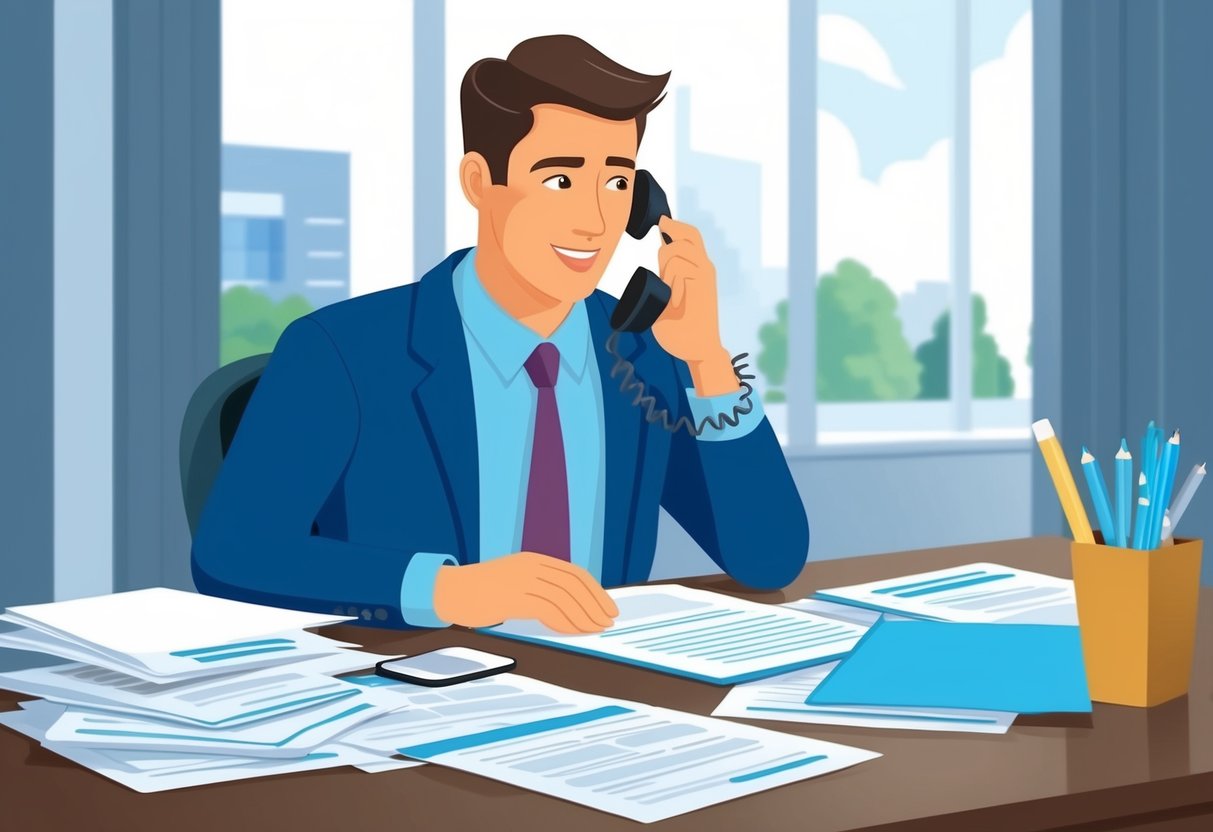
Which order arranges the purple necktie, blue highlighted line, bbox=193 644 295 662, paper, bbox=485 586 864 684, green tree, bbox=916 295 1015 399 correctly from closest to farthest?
blue highlighted line, bbox=193 644 295 662, paper, bbox=485 586 864 684, the purple necktie, green tree, bbox=916 295 1015 399

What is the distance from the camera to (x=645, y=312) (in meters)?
1.72

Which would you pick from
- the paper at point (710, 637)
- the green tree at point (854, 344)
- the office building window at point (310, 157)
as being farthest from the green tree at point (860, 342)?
the paper at point (710, 637)

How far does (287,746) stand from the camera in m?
0.83

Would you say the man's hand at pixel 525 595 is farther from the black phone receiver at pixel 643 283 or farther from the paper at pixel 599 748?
the black phone receiver at pixel 643 283

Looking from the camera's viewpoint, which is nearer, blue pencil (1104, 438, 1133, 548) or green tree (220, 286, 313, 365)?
blue pencil (1104, 438, 1133, 548)

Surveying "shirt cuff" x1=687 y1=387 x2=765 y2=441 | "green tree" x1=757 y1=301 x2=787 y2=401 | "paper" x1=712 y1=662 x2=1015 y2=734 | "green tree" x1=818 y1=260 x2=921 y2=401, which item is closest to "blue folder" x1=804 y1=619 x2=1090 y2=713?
"paper" x1=712 y1=662 x2=1015 y2=734

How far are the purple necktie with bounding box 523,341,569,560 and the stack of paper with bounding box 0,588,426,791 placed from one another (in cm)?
61

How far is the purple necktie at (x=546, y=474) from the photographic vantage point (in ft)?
5.55

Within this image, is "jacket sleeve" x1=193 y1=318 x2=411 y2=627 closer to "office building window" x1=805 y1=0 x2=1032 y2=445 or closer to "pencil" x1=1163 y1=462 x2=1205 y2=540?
"pencil" x1=1163 y1=462 x2=1205 y2=540

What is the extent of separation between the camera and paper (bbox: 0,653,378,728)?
2.89 ft

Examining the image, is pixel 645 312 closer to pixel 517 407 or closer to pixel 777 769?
pixel 517 407

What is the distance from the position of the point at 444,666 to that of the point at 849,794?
382 mm

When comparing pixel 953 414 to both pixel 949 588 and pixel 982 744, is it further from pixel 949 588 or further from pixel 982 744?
pixel 982 744

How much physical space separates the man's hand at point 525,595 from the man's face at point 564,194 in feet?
1.51
